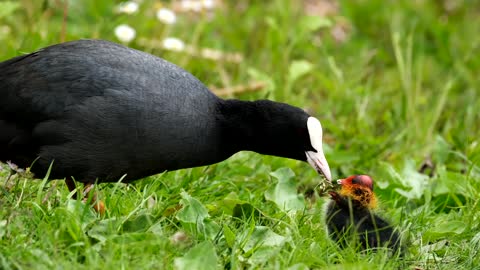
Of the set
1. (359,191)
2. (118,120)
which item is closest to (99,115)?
(118,120)

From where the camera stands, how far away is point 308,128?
487cm

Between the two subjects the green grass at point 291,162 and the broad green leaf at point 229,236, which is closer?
the green grass at point 291,162

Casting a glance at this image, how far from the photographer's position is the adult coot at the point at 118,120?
4.61m

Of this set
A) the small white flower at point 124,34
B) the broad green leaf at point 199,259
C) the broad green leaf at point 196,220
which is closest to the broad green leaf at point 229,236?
the broad green leaf at point 196,220

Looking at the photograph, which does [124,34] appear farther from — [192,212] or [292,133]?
[192,212]

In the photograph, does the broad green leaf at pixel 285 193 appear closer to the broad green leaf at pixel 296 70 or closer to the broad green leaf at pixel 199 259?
the broad green leaf at pixel 199 259

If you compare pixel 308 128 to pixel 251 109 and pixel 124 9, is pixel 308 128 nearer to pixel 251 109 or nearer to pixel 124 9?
pixel 251 109

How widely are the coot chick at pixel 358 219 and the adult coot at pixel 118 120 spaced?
0.79 feet

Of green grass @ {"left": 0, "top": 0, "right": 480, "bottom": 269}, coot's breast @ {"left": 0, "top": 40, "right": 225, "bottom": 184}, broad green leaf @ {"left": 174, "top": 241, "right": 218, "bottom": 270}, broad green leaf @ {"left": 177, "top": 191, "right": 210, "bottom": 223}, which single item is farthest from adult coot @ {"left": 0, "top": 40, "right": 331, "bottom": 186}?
broad green leaf @ {"left": 174, "top": 241, "right": 218, "bottom": 270}

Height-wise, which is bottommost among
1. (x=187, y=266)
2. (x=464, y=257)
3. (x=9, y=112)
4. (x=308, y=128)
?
(x=464, y=257)

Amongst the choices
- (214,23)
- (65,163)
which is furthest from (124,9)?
(65,163)

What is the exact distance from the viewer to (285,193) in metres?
5.22

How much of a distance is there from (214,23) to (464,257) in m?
4.55

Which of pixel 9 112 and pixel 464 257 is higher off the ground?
pixel 9 112
